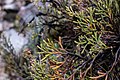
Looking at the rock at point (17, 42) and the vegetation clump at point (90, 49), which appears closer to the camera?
the vegetation clump at point (90, 49)

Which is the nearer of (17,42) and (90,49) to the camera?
(90,49)

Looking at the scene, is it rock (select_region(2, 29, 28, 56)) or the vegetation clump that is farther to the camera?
rock (select_region(2, 29, 28, 56))

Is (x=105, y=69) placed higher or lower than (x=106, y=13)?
lower

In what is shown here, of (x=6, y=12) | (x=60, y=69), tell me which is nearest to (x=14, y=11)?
(x=6, y=12)

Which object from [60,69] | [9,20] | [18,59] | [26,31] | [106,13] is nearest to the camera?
[106,13]

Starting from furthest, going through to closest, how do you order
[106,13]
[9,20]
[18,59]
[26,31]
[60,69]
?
[9,20], [26,31], [18,59], [60,69], [106,13]

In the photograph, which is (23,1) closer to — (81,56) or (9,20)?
(9,20)

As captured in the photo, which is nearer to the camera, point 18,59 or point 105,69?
point 105,69

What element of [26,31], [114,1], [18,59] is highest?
[114,1]

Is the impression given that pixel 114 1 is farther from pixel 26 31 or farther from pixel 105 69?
pixel 26 31
